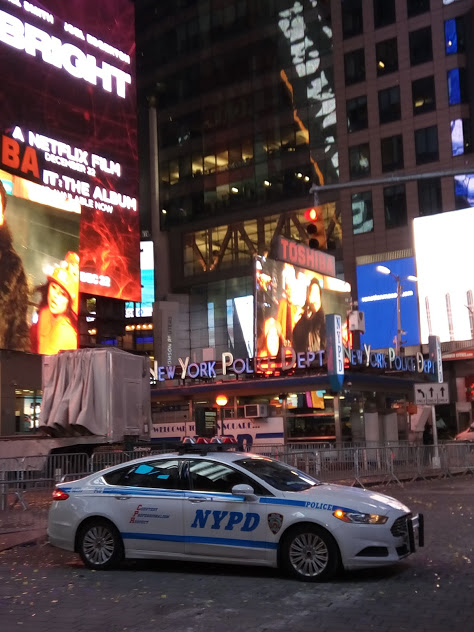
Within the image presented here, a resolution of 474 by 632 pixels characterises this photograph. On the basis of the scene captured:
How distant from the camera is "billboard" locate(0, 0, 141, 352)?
4438 cm

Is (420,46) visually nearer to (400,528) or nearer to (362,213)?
(362,213)

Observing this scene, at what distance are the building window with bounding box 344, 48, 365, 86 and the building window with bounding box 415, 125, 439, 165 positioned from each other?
6.88 m

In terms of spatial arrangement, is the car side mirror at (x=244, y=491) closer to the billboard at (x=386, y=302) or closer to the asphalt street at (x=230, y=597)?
the asphalt street at (x=230, y=597)

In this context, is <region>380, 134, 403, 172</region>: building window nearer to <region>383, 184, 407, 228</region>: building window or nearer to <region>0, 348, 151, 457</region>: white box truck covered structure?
<region>383, 184, 407, 228</region>: building window

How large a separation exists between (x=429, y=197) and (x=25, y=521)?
151 feet

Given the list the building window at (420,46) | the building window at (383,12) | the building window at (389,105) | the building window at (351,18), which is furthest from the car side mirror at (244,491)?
the building window at (351,18)

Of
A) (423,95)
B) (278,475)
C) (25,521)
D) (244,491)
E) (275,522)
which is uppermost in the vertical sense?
A: (423,95)

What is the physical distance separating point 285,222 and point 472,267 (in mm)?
15336

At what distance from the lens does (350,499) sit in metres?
9.42

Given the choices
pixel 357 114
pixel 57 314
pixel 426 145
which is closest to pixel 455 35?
pixel 426 145

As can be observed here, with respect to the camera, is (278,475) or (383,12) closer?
(278,475)

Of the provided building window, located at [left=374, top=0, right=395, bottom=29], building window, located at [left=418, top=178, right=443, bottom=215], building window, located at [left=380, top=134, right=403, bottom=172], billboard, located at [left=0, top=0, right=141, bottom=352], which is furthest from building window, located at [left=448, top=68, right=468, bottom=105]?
billboard, located at [left=0, top=0, right=141, bottom=352]

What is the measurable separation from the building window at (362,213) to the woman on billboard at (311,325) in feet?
54.2

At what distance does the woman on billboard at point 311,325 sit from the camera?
43.0m
